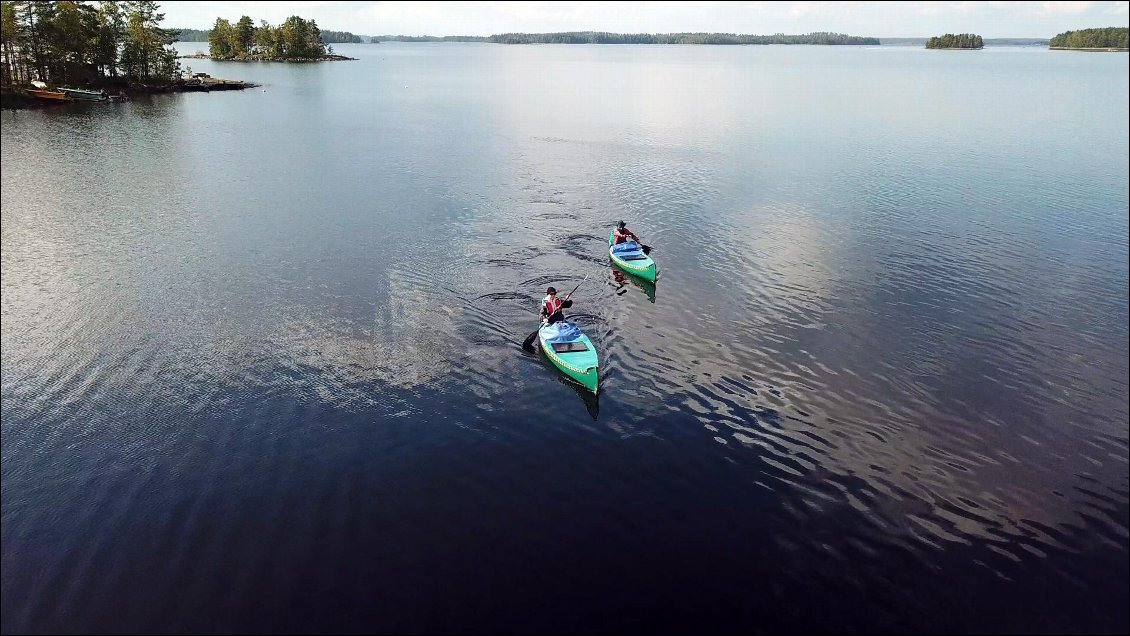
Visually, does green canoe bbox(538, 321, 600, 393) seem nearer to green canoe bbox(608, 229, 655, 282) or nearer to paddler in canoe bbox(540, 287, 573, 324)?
paddler in canoe bbox(540, 287, 573, 324)

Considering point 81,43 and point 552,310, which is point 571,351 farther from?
point 81,43

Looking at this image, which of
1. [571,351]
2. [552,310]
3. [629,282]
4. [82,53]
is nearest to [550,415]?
[571,351]

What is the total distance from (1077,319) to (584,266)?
111ft

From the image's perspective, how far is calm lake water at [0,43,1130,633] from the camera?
21.4 metres

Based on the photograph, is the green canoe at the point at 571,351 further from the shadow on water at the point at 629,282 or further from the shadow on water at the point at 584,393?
the shadow on water at the point at 629,282

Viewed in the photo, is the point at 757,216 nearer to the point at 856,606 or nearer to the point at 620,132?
the point at 856,606

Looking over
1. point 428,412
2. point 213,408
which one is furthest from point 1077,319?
point 213,408

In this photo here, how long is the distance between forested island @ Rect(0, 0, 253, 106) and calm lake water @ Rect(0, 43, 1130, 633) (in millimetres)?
79659

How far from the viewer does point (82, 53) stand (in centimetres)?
13462

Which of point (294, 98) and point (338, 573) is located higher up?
point (294, 98)

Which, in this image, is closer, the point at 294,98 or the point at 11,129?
the point at 11,129

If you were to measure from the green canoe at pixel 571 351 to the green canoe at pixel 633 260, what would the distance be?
1218 cm

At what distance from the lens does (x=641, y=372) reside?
→ 3522 centimetres

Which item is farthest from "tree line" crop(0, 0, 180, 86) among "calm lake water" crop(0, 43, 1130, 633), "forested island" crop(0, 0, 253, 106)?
"calm lake water" crop(0, 43, 1130, 633)
